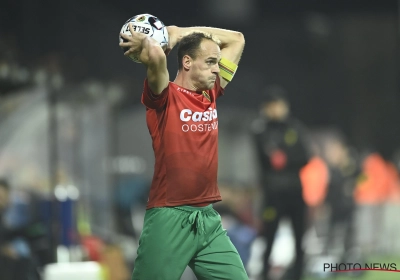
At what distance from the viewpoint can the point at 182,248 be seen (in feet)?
16.2

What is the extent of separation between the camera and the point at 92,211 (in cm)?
Answer: 973

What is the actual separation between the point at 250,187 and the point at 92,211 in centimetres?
203

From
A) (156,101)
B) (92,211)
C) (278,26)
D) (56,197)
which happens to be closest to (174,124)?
(156,101)

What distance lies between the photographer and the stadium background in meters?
8.94

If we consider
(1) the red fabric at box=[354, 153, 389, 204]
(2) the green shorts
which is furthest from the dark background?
(2) the green shorts

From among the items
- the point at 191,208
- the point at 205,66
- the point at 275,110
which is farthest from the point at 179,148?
the point at 275,110

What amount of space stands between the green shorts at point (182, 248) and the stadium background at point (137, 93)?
12.8 ft

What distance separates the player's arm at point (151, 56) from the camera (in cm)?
478

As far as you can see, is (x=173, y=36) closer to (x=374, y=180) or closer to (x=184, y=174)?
(x=184, y=174)

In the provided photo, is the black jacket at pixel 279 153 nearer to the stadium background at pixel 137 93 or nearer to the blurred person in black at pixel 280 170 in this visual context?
the blurred person in black at pixel 280 170

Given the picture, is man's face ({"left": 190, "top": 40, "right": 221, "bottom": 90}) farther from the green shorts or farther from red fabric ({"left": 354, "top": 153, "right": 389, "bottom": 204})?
red fabric ({"left": 354, "top": 153, "right": 389, "bottom": 204})

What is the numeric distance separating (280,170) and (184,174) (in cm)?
527

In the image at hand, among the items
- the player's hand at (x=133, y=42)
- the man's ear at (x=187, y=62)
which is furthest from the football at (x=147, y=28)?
the man's ear at (x=187, y=62)

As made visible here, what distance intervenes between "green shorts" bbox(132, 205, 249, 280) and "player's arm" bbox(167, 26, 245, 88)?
0.83m
